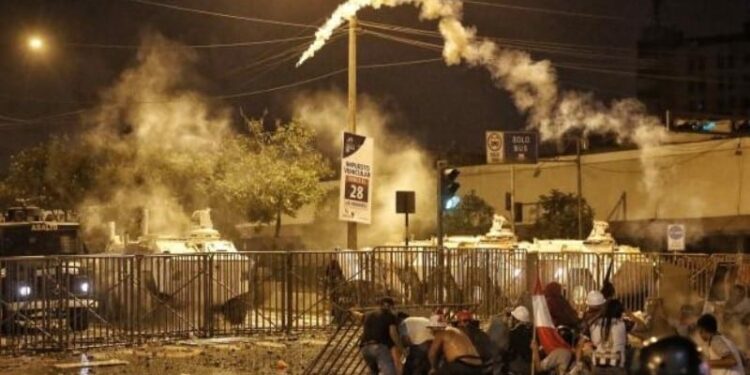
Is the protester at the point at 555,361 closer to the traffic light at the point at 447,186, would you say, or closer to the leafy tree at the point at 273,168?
the traffic light at the point at 447,186

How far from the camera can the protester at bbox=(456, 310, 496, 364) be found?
11970 millimetres

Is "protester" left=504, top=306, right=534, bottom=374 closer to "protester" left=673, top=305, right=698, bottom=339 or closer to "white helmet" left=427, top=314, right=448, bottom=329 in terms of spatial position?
"white helmet" left=427, top=314, right=448, bottom=329

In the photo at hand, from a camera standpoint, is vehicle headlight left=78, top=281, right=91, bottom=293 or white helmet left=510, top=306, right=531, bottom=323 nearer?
white helmet left=510, top=306, right=531, bottom=323

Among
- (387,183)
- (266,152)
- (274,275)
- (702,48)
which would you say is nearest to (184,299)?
(274,275)

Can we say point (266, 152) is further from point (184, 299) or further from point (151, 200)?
point (184, 299)

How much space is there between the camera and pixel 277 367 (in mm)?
17312

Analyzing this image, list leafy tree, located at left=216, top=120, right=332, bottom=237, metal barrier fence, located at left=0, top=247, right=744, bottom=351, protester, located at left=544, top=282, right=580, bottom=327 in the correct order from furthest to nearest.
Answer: leafy tree, located at left=216, top=120, right=332, bottom=237
metal barrier fence, located at left=0, top=247, right=744, bottom=351
protester, located at left=544, top=282, right=580, bottom=327

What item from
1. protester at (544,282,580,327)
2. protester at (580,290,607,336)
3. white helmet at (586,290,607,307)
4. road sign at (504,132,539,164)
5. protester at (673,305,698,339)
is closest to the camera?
protester at (580,290,607,336)

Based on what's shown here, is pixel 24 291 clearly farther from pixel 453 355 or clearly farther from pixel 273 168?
pixel 273 168

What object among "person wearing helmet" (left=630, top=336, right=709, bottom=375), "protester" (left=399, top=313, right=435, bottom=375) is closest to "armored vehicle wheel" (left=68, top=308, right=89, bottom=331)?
"protester" (left=399, top=313, right=435, bottom=375)

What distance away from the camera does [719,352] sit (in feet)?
31.4

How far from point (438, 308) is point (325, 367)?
6.51ft

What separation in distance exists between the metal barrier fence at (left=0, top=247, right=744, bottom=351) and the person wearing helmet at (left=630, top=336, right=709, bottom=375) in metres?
15.4

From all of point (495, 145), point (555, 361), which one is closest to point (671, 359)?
point (555, 361)
